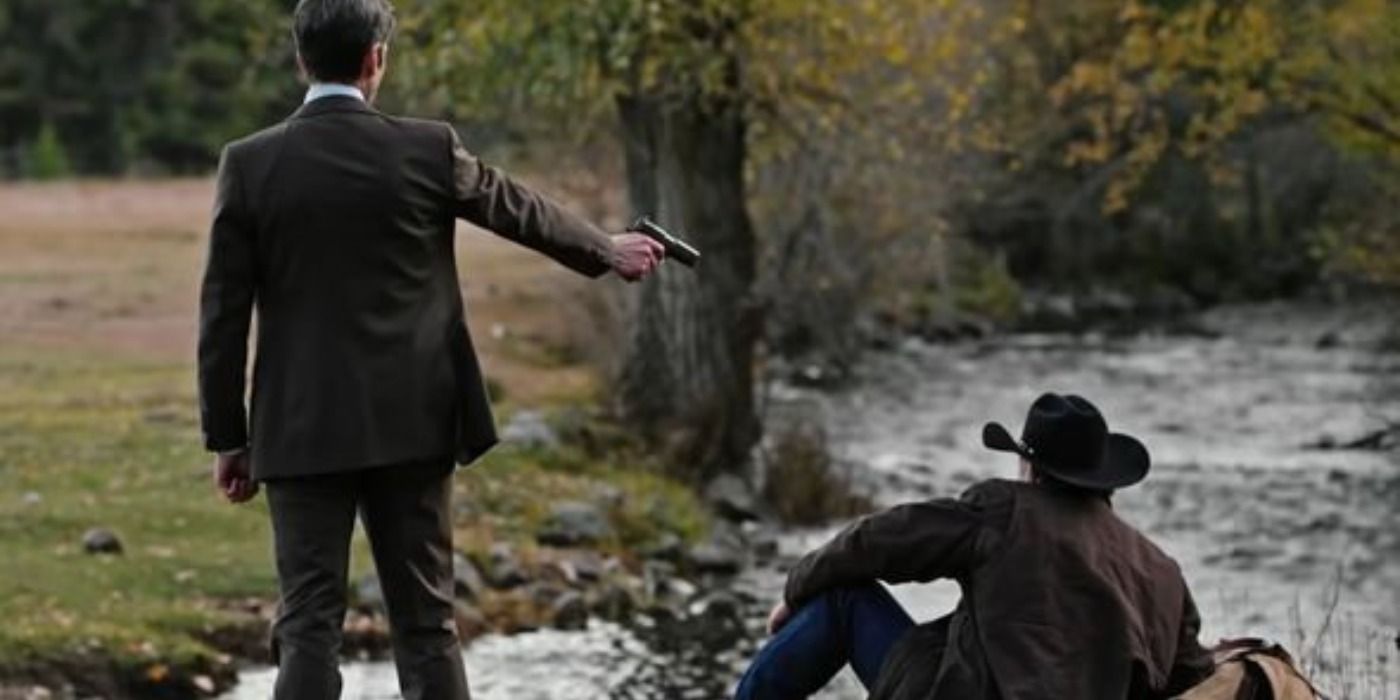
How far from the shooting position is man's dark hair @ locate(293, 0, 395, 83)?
7.11 meters

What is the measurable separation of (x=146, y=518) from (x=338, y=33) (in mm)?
9274

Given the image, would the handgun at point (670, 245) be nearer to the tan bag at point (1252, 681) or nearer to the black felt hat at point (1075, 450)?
the black felt hat at point (1075, 450)

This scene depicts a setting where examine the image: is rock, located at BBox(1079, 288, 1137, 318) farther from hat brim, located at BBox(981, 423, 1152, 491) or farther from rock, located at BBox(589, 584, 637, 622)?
hat brim, located at BBox(981, 423, 1152, 491)

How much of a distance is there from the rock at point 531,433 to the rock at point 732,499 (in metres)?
1.24

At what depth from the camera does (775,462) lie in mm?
20344

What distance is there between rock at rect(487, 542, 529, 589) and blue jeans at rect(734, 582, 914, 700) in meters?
8.58

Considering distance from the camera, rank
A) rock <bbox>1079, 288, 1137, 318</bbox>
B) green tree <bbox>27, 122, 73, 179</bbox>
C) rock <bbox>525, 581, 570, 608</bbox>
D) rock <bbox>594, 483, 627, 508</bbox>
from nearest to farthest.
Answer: rock <bbox>525, 581, 570, 608</bbox>, rock <bbox>594, 483, 627, 508</bbox>, rock <bbox>1079, 288, 1137, 318</bbox>, green tree <bbox>27, 122, 73, 179</bbox>

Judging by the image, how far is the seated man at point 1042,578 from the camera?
700cm

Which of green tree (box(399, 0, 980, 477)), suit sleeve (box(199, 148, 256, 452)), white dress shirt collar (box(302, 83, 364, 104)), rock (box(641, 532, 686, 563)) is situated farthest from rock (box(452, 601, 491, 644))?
white dress shirt collar (box(302, 83, 364, 104))

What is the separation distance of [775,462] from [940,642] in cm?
1309

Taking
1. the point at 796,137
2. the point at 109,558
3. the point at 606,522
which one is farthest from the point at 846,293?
the point at 109,558

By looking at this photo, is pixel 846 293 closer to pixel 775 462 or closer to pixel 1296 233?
pixel 775 462

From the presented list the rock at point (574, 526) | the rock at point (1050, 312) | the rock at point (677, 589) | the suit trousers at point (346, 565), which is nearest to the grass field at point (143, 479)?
the rock at point (574, 526)

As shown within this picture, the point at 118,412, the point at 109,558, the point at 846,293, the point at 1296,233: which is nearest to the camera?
the point at 109,558
